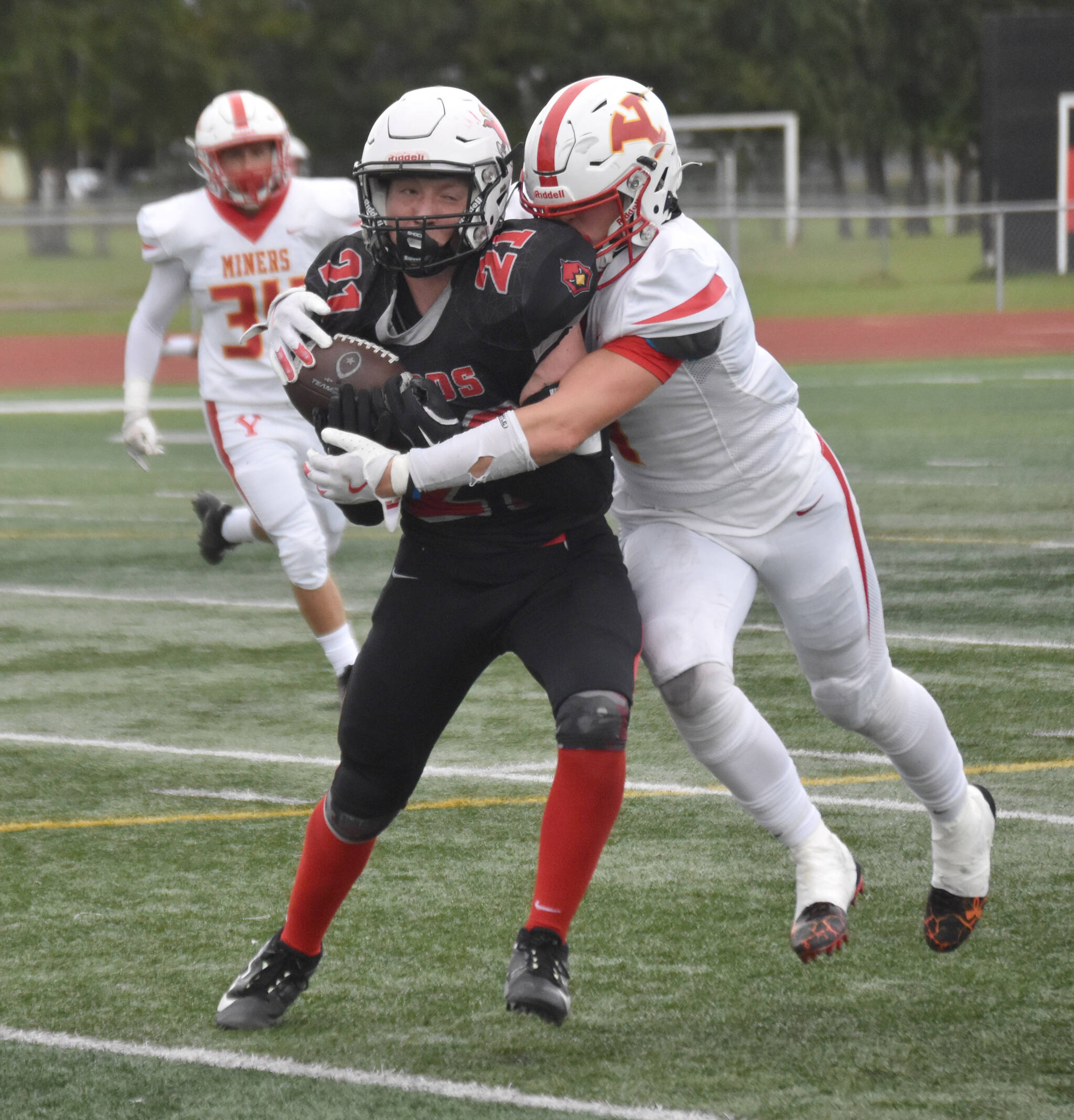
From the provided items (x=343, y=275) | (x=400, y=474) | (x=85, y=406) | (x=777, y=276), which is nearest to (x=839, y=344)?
(x=777, y=276)

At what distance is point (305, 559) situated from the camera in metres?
6.05

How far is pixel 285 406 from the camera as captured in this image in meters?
6.36

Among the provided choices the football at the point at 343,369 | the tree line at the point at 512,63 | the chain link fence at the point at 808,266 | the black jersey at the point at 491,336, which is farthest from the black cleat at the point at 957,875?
the tree line at the point at 512,63

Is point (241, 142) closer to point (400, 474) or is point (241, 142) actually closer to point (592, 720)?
point (400, 474)

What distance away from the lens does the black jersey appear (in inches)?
124

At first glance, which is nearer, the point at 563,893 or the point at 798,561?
the point at 563,893

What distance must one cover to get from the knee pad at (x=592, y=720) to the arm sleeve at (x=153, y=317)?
376cm

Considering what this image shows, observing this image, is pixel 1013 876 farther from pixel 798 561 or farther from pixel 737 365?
pixel 737 365

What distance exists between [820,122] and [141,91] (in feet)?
53.0

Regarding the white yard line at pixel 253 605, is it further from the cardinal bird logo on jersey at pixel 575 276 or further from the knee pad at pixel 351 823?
the cardinal bird logo on jersey at pixel 575 276

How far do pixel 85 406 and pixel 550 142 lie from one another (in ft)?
48.2

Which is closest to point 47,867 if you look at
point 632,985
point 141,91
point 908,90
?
point 632,985

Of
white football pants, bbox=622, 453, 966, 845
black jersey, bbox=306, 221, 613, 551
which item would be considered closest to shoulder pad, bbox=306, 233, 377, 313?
black jersey, bbox=306, 221, 613, 551

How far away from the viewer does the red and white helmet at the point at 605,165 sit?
3.25m
